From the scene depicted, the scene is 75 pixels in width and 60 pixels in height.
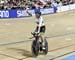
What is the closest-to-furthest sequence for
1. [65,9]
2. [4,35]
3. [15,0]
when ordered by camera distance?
[4,35]
[15,0]
[65,9]

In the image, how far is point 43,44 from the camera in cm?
1136

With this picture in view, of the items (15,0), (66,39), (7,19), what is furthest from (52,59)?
(15,0)

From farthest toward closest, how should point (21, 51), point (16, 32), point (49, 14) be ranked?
point (49, 14), point (16, 32), point (21, 51)

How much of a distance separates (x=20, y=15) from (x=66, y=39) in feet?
42.8

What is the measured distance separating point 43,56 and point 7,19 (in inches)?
628

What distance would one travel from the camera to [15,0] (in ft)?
99.8

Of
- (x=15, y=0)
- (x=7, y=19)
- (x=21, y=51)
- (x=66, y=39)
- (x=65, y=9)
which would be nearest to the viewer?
(x=21, y=51)

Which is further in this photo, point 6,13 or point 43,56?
point 6,13

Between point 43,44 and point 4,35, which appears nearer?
point 43,44

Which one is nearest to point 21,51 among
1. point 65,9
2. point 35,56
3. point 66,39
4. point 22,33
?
point 35,56

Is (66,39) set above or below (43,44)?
below

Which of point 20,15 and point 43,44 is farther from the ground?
point 43,44

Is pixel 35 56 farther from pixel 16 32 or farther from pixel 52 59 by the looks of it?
pixel 16 32

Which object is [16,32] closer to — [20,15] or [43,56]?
[43,56]
